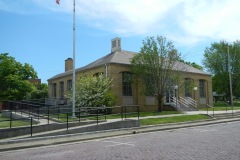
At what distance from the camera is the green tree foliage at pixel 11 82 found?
42956 millimetres

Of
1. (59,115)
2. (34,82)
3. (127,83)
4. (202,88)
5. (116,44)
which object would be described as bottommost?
(59,115)

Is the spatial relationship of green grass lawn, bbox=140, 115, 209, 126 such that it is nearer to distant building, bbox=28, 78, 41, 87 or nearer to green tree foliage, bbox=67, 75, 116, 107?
green tree foliage, bbox=67, 75, 116, 107

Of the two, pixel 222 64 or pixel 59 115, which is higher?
pixel 222 64

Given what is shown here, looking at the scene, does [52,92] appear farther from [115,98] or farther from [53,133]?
[53,133]

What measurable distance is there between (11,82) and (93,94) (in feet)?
78.8

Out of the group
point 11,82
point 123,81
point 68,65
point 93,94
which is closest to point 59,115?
point 93,94

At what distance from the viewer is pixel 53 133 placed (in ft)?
44.8

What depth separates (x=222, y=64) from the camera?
54938mm

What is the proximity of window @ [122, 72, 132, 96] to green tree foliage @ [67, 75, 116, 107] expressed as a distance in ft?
11.3

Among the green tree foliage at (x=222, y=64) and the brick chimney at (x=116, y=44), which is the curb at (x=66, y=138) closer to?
the brick chimney at (x=116, y=44)

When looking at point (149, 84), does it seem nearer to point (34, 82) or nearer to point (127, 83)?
point (127, 83)

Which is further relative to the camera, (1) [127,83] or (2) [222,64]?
(2) [222,64]

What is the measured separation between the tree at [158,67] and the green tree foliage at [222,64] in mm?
28571

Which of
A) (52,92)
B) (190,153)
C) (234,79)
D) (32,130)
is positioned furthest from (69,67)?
(190,153)
